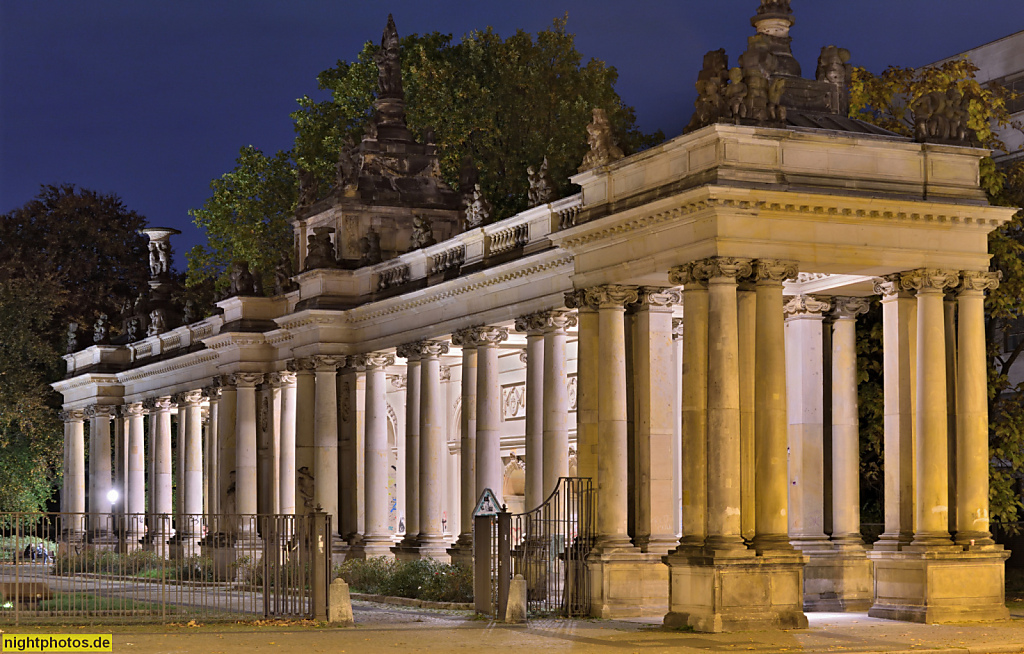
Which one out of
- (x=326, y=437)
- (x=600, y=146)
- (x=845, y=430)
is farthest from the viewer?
(x=326, y=437)

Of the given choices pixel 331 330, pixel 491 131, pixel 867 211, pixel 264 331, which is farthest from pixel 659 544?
pixel 491 131

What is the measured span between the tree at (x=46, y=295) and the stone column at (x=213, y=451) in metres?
13.8

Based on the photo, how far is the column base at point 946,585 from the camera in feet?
97.6

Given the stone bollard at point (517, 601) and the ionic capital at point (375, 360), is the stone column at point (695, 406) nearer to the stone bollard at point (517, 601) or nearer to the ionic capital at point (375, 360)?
the stone bollard at point (517, 601)

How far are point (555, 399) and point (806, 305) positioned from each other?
231 inches

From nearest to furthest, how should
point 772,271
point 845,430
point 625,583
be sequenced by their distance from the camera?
1. point 772,271
2. point 625,583
3. point 845,430

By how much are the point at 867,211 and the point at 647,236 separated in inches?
156

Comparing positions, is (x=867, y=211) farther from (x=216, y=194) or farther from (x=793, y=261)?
(x=216, y=194)

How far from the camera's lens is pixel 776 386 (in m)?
28.8

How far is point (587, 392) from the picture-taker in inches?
1296

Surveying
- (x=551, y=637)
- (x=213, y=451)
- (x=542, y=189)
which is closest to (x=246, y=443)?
(x=213, y=451)

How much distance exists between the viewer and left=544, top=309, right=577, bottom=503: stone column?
1428 inches

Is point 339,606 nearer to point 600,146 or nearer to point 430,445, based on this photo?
point 600,146

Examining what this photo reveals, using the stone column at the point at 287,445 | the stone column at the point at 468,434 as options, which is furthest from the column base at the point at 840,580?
the stone column at the point at 287,445
